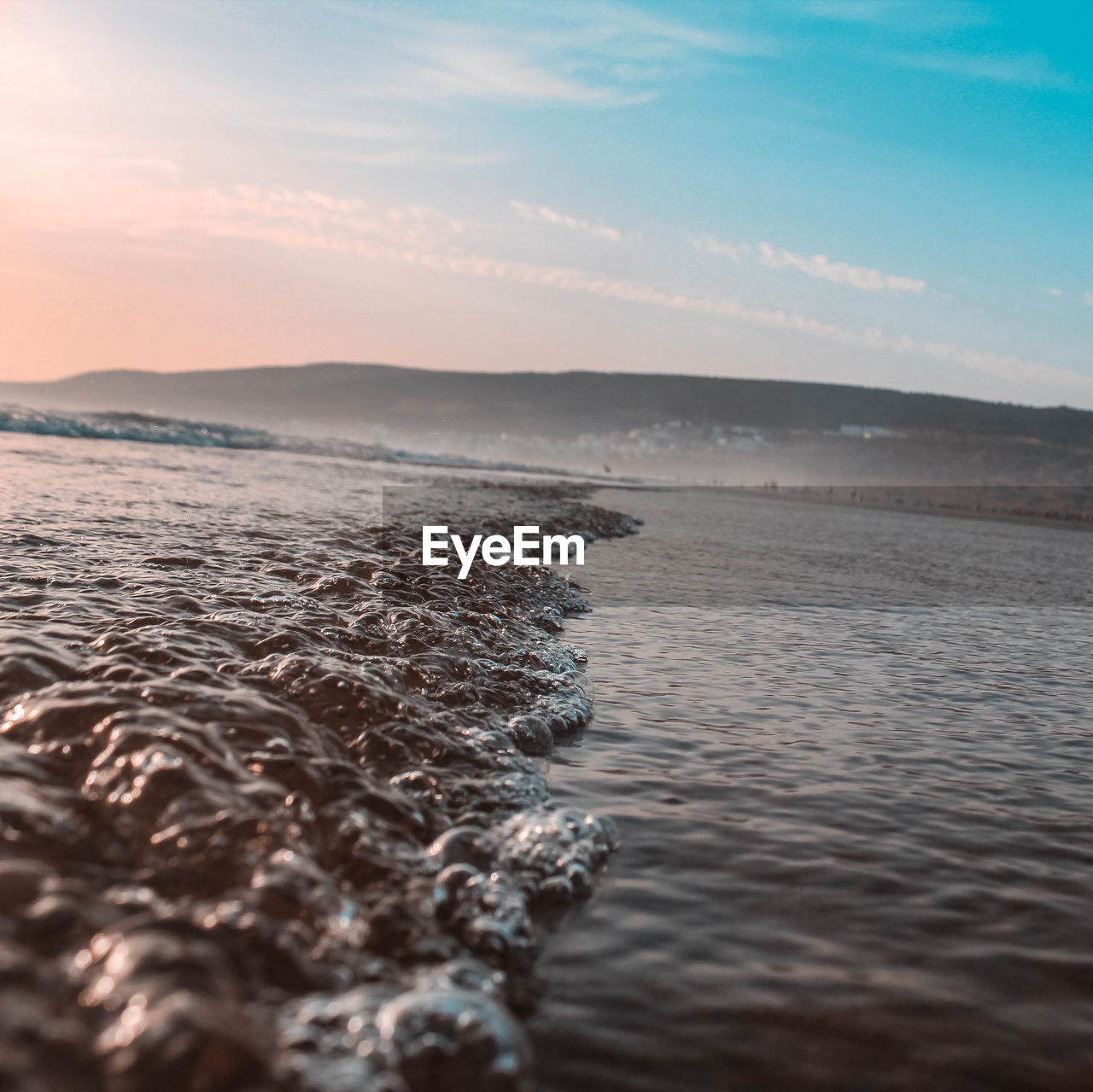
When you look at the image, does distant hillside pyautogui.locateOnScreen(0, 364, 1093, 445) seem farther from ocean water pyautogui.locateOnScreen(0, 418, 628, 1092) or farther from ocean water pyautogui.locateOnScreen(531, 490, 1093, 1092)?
ocean water pyautogui.locateOnScreen(0, 418, 628, 1092)

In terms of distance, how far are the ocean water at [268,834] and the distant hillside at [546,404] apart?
284 feet

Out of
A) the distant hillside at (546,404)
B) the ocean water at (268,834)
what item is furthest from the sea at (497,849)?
the distant hillside at (546,404)

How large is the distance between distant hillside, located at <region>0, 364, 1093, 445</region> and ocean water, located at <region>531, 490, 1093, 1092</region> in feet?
275

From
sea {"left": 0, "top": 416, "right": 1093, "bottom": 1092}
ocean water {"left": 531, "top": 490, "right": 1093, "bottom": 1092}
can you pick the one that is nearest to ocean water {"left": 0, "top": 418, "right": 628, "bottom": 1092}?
sea {"left": 0, "top": 416, "right": 1093, "bottom": 1092}

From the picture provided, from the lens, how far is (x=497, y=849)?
342 cm

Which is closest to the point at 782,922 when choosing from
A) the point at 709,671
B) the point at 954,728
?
the point at 954,728

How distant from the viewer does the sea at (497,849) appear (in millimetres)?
2227

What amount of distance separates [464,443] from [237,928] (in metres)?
101

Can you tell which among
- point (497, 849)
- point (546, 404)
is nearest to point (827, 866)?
point (497, 849)

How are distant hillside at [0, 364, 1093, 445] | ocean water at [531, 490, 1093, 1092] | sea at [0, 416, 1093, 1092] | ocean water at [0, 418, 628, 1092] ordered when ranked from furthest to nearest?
1. distant hillside at [0, 364, 1093, 445]
2. ocean water at [531, 490, 1093, 1092]
3. sea at [0, 416, 1093, 1092]
4. ocean water at [0, 418, 628, 1092]

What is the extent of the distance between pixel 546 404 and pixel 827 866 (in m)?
113

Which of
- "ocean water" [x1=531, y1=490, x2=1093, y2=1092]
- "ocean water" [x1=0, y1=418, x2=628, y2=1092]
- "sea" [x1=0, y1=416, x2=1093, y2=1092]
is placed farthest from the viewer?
"ocean water" [x1=531, y1=490, x2=1093, y2=1092]

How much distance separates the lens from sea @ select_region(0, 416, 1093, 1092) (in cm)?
223

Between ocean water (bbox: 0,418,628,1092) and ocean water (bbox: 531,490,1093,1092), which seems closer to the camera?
ocean water (bbox: 0,418,628,1092)
